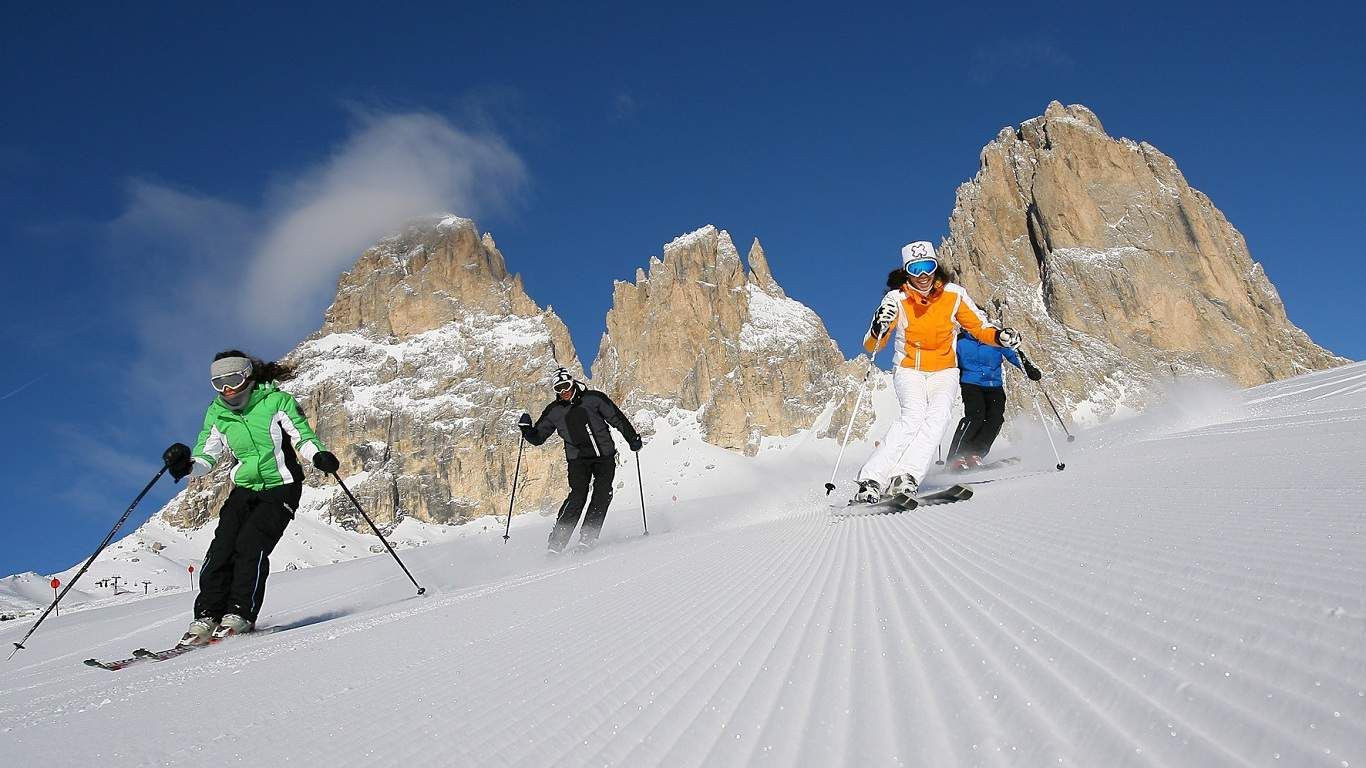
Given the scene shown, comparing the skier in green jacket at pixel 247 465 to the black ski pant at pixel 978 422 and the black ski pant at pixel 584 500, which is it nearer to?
the black ski pant at pixel 584 500

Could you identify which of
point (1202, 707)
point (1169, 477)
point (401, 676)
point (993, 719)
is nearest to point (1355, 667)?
point (1202, 707)

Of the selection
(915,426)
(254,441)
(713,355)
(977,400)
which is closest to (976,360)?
(977,400)

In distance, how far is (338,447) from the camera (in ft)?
433

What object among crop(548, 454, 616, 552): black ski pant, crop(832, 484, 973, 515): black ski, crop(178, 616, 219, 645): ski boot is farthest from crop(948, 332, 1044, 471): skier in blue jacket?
crop(178, 616, 219, 645): ski boot

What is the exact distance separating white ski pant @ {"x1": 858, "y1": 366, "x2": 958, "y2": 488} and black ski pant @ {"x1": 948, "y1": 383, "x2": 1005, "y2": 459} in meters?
2.91

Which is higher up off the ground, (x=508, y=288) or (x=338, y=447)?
(x=508, y=288)

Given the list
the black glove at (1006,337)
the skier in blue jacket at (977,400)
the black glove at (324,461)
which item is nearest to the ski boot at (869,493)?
the black glove at (1006,337)

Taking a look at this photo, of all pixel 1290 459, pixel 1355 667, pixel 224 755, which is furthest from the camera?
pixel 1290 459

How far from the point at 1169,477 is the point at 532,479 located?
128246mm

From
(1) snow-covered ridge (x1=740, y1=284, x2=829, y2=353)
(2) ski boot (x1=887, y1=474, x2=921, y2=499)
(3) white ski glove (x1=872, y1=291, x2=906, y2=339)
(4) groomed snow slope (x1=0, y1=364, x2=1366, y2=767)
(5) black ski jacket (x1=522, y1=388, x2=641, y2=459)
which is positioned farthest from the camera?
(1) snow-covered ridge (x1=740, y1=284, x2=829, y2=353)

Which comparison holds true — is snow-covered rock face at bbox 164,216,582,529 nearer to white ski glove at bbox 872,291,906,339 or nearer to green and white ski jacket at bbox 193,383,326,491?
green and white ski jacket at bbox 193,383,326,491

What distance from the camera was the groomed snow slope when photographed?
1.02 m

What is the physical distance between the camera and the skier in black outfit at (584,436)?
8062mm

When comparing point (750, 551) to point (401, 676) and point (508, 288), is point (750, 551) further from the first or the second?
point (508, 288)
